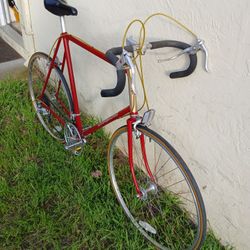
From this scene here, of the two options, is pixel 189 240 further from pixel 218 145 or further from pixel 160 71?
pixel 160 71

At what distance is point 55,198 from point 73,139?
49 cm

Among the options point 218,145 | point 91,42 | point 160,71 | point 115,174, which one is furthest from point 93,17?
point 218,145

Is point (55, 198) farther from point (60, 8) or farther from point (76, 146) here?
point (60, 8)

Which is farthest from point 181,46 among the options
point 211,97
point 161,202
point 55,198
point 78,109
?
point 55,198

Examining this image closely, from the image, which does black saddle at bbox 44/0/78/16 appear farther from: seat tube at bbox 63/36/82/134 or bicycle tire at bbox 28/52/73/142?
bicycle tire at bbox 28/52/73/142

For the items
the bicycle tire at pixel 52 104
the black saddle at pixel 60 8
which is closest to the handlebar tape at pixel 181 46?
the black saddle at pixel 60 8

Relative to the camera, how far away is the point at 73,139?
9.20 ft

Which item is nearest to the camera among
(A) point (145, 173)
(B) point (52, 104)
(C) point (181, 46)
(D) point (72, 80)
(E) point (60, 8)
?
(C) point (181, 46)

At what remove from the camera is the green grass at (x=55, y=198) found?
97.3 inches

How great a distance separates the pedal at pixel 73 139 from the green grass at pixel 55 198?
0.74ft

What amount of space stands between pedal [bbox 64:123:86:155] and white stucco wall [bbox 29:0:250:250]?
0.65 metres

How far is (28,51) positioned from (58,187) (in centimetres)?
232

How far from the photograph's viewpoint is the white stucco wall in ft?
5.82

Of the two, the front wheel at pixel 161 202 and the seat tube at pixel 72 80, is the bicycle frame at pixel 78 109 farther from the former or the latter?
the front wheel at pixel 161 202
